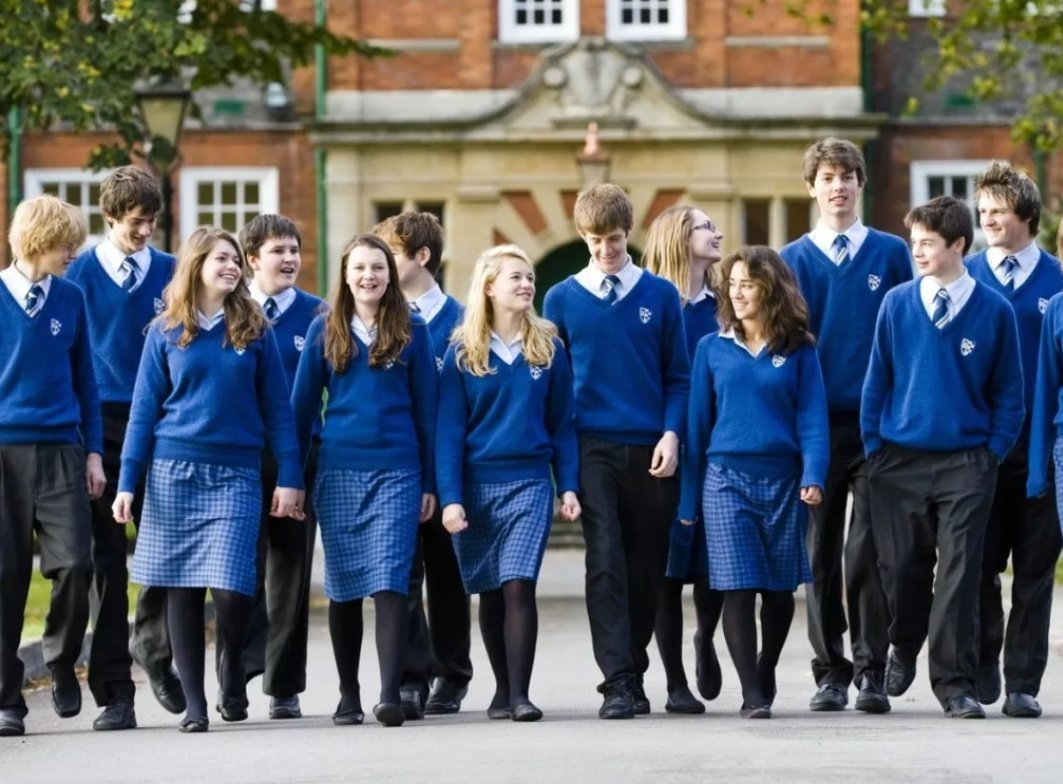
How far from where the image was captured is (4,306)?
11234mm

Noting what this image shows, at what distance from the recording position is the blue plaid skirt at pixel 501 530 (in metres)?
11.3

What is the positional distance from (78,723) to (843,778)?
384cm

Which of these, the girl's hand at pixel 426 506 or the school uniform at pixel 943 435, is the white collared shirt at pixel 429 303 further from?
the school uniform at pixel 943 435

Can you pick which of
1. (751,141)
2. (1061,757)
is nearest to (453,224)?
(751,141)

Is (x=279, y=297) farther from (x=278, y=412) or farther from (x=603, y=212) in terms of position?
(x=603, y=212)

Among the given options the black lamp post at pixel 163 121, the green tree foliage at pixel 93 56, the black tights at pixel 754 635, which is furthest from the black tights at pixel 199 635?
the green tree foliage at pixel 93 56

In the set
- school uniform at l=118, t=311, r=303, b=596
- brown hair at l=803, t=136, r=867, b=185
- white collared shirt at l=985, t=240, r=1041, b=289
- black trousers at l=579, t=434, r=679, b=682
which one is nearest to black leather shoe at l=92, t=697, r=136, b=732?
school uniform at l=118, t=311, r=303, b=596

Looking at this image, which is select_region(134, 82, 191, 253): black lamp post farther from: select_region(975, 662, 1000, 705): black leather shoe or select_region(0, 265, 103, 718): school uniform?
select_region(975, 662, 1000, 705): black leather shoe

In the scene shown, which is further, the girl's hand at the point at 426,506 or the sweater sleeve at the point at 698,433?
the sweater sleeve at the point at 698,433

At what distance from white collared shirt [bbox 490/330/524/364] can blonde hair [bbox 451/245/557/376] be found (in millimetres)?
21

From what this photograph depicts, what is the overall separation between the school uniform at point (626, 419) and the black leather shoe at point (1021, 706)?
1.40 metres

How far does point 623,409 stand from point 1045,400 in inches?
63.6

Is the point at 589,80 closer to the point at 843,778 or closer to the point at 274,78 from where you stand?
the point at 274,78

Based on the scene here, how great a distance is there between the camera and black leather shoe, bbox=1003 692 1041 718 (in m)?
11.3
